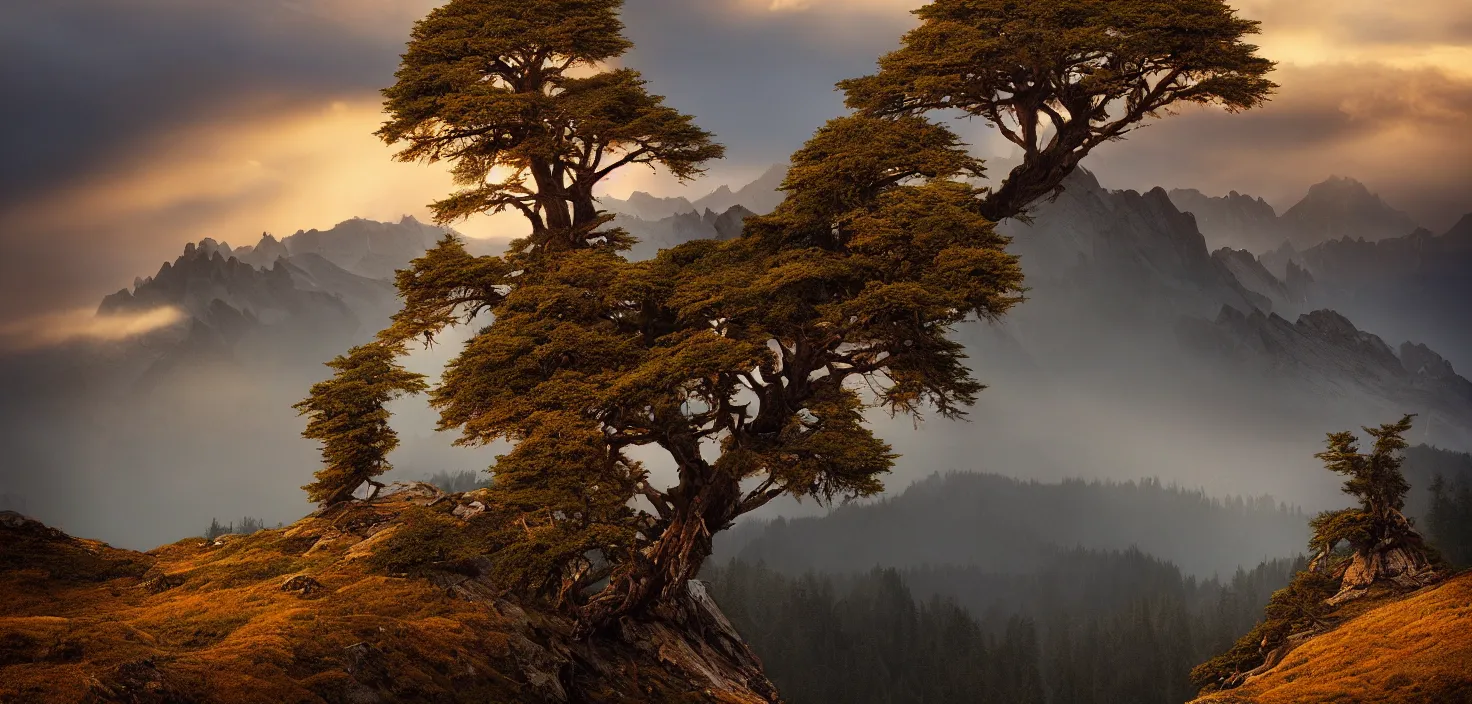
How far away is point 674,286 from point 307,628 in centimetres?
1459

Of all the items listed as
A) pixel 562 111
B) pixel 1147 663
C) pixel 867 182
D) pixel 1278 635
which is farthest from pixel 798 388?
pixel 1147 663

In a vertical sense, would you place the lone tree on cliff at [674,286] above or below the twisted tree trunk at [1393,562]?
above

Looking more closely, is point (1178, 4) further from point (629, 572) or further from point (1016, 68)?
point (629, 572)

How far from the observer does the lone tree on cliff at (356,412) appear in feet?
106

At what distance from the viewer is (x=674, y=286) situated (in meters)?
31.0

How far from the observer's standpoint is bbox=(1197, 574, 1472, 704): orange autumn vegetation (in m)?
23.0

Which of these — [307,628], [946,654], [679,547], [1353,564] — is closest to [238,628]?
[307,628]

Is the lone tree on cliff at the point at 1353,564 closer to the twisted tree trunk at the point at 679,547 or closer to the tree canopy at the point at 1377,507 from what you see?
the tree canopy at the point at 1377,507

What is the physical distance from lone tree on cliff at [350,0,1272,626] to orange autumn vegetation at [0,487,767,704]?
6.41ft

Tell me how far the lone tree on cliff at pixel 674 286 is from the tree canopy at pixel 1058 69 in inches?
5.4

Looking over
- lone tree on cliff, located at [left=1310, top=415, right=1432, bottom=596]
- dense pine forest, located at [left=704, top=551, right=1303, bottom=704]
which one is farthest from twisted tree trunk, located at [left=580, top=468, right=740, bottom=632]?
dense pine forest, located at [left=704, top=551, right=1303, bottom=704]

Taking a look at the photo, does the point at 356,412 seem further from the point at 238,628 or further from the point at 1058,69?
the point at 1058,69

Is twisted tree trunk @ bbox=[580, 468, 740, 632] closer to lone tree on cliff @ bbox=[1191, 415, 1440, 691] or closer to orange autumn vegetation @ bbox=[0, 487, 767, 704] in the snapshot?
orange autumn vegetation @ bbox=[0, 487, 767, 704]

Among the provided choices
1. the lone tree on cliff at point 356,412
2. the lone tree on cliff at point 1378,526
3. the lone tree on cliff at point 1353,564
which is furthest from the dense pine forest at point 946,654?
the lone tree on cliff at point 356,412
